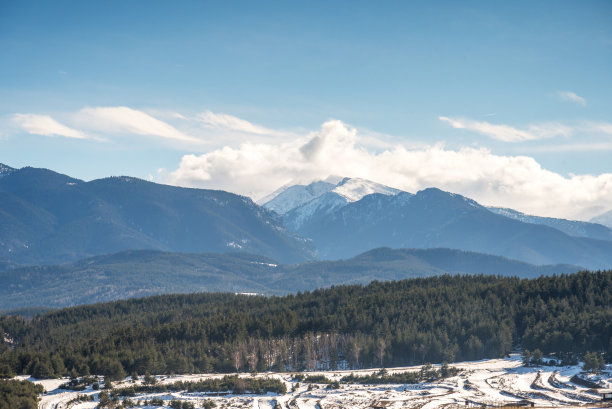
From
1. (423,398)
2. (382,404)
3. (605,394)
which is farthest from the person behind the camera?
(423,398)

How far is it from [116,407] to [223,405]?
24995 mm

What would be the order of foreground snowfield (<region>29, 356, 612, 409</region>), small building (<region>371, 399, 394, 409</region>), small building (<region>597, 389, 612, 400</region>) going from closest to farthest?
1. small building (<region>597, 389, 612, 400</region>)
2. small building (<region>371, 399, 394, 409</region>)
3. foreground snowfield (<region>29, 356, 612, 409</region>)

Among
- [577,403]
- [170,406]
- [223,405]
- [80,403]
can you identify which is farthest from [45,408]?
[577,403]

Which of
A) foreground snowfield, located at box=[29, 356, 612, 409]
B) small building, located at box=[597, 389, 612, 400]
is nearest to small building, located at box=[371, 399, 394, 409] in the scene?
foreground snowfield, located at box=[29, 356, 612, 409]

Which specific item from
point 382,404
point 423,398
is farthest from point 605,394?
point 382,404

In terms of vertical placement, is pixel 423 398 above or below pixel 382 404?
below

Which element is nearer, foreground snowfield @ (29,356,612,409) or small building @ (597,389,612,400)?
small building @ (597,389,612,400)

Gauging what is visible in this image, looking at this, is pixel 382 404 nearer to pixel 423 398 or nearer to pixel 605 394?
pixel 423 398

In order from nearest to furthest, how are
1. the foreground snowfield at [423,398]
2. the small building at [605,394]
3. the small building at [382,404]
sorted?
the small building at [605,394]
the small building at [382,404]
the foreground snowfield at [423,398]

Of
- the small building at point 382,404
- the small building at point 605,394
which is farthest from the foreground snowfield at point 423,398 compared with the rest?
the small building at point 605,394

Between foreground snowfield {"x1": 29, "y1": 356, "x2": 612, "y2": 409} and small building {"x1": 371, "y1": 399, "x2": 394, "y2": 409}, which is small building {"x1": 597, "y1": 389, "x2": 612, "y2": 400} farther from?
small building {"x1": 371, "y1": 399, "x2": 394, "y2": 409}

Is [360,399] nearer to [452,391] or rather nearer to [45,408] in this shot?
[452,391]

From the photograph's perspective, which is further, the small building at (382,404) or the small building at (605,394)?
the small building at (382,404)

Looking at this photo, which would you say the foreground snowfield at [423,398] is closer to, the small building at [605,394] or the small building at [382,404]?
the small building at [382,404]
